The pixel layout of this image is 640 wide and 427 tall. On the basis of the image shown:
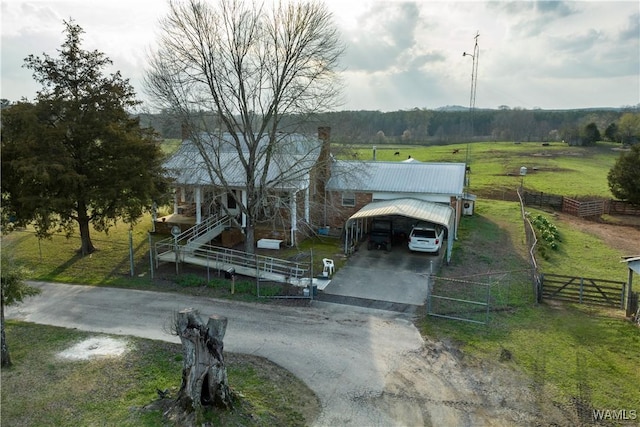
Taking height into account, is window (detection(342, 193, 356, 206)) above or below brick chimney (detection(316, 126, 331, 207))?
below

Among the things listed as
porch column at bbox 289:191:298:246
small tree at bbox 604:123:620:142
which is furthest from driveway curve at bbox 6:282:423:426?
small tree at bbox 604:123:620:142

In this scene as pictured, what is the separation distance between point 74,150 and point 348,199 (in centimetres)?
1436

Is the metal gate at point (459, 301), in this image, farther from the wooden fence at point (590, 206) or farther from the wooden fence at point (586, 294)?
the wooden fence at point (590, 206)

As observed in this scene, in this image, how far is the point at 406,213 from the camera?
20422 millimetres

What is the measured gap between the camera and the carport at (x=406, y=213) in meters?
20.3

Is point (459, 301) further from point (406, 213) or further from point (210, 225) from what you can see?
point (210, 225)

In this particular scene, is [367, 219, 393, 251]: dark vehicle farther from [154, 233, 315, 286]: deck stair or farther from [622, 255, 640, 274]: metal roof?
[622, 255, 640, 274]: metal roof

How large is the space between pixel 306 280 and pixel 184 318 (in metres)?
8.89

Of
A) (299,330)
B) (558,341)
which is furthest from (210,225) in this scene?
(558,341)

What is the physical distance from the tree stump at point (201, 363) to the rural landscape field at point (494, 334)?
0.90 meters

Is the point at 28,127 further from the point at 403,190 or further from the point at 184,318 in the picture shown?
the point at 403,190

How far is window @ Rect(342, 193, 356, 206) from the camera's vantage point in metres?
26.4

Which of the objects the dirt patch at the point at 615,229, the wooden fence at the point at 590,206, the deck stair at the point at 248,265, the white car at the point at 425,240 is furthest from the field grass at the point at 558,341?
the wooden fence at the point at 590,206

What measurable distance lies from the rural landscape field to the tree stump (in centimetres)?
90
